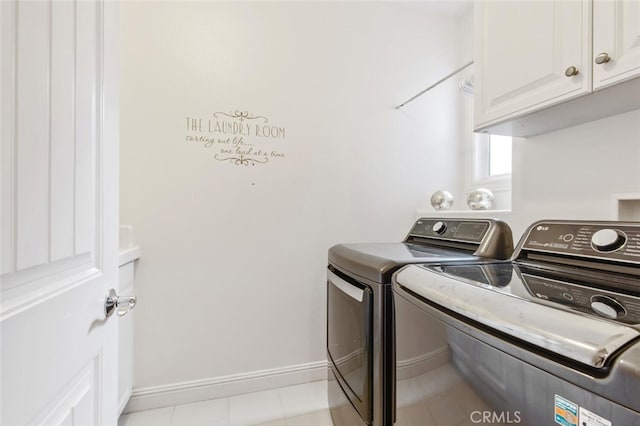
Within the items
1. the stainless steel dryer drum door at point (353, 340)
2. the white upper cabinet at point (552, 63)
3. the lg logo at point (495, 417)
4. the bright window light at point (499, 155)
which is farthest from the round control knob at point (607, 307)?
the bright window light at point (499, 155)

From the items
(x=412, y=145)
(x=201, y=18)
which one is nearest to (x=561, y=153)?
(x=412, y=145)

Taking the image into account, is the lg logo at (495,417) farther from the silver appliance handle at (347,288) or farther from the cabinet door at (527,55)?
the cabinet door at (527,55)

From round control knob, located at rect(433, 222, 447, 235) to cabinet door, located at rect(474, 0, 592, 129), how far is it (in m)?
0.48

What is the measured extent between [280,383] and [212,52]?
209cm

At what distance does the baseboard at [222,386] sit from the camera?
1.68 metres

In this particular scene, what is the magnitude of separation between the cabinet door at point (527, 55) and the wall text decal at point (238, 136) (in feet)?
3.84

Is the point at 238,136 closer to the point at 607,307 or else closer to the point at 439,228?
the point at 439,228

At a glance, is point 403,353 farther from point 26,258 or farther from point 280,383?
point 280,383

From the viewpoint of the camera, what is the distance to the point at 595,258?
2.66ft

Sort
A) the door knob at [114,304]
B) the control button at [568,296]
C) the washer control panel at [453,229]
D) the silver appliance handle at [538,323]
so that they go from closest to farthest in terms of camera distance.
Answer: the silver appliance handle at [538,323], the control button at [568,296], the door knob at [114,304], the washer control panel at [453,229]

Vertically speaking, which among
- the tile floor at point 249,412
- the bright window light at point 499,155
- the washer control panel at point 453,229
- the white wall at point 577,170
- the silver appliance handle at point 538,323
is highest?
the bright window light at point 499,155

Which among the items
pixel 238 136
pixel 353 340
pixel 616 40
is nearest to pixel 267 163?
pixel 238 136

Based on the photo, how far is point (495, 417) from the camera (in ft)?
1.74

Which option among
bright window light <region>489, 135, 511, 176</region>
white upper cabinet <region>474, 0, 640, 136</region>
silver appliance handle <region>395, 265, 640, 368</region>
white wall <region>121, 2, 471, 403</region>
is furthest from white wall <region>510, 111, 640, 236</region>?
silver appliance handle <region>395, 265, 640, 368</region>
